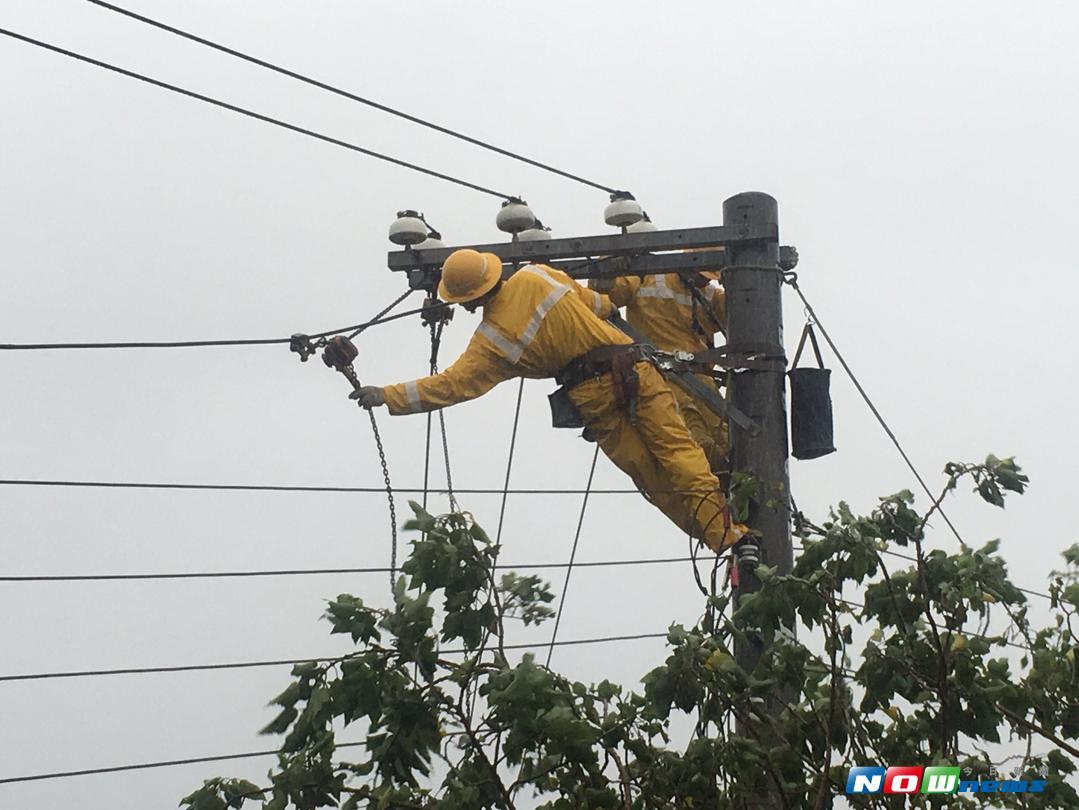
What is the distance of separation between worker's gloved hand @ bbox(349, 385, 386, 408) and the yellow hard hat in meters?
0.56

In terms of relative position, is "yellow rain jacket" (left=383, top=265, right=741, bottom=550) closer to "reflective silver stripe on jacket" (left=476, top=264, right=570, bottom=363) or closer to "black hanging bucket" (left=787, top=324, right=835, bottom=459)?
"reflective silver stripe on jacket" (left=476, top=264, right=570, bottom=363)

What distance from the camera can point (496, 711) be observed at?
4.37 m

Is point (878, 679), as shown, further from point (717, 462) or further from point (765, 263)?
point (717, 462)

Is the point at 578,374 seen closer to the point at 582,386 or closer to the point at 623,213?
the point at 582,386

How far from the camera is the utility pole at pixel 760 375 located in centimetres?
638

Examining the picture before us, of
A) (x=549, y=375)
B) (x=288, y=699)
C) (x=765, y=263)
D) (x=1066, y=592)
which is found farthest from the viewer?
(x=549, y=375)

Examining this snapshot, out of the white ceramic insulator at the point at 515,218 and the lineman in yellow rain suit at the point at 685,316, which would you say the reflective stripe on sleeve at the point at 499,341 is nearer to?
the white ceramic insulator at the point at 515,218

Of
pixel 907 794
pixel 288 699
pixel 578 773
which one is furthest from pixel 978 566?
pixel 288 699

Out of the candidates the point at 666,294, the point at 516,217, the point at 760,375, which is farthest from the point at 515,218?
the point at 760,375

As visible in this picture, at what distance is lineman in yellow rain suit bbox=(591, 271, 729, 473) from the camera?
303 inches

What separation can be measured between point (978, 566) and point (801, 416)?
205cm

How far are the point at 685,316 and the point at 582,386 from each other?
84 centimetres

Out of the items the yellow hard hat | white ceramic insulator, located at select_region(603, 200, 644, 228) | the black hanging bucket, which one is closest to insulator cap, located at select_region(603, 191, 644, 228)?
white ceramic insulator, located at select_region(603, 200, 644, 228)

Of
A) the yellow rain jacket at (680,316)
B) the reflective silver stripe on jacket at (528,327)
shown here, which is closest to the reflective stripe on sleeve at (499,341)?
the reflective silver stripe on jacket at (528,327)
